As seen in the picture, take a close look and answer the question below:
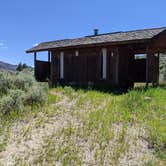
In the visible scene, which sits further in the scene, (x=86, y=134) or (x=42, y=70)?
(x=42, y=70)

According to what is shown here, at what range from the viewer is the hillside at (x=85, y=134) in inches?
187

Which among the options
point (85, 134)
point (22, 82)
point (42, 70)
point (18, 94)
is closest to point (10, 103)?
point (18, 94)

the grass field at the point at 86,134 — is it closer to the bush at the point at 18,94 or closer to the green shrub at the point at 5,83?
the bush at the point at 18,94

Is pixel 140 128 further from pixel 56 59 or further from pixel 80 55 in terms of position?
pixel 56 59

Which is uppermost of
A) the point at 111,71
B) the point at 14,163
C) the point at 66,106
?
the point at 111,71

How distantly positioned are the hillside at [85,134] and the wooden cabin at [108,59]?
454 centimetres

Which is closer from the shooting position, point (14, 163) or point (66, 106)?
point (14, 163)

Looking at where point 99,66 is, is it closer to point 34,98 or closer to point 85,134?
point 34,98

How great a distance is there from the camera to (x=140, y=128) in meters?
6.01

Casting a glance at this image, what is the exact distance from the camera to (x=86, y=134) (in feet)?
18.4

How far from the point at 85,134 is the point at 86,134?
2 centimetres

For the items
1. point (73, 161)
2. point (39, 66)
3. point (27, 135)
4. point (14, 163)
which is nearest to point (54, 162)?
point (73, 161)

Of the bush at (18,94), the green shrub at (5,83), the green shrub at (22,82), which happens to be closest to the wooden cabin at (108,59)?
the bush at (18,94)

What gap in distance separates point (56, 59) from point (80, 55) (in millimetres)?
1756
